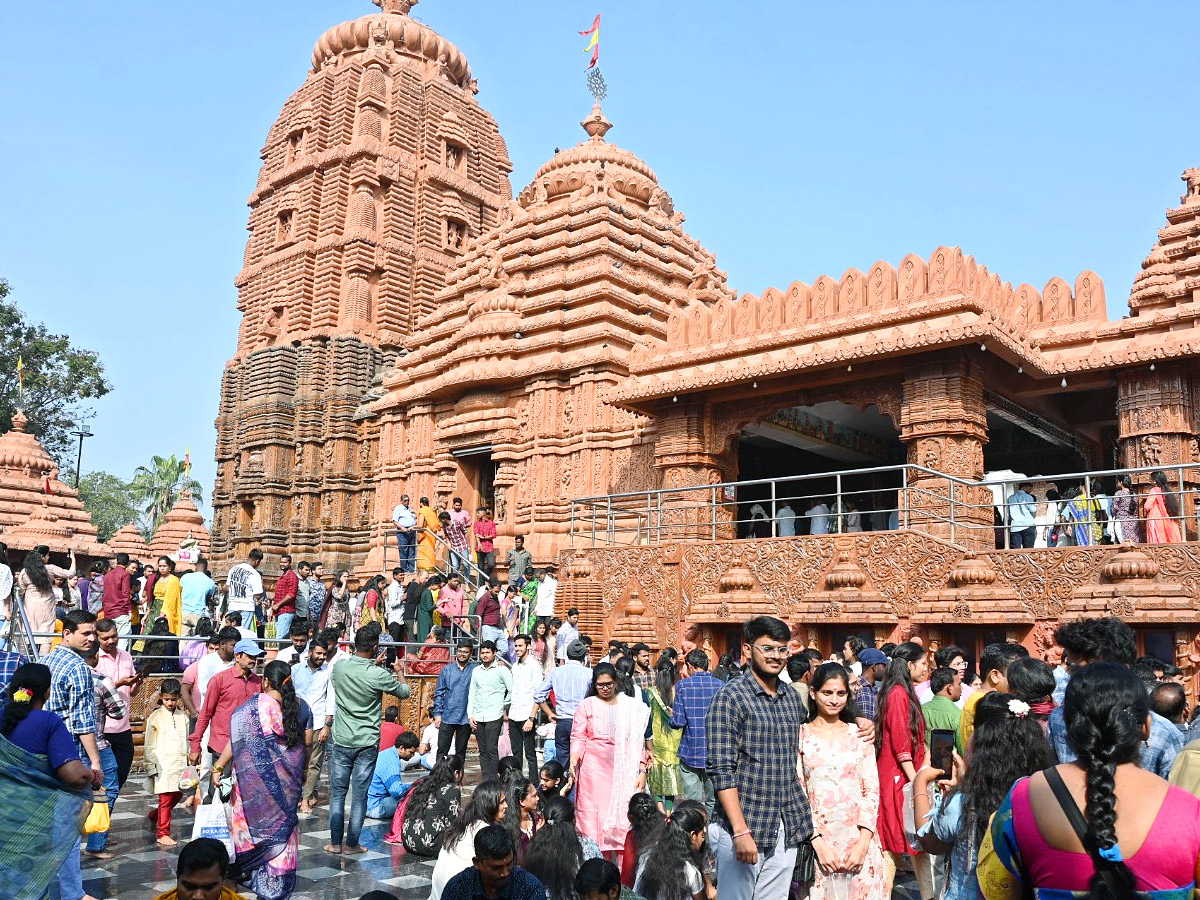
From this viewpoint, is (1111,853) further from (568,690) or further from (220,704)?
(568,690)

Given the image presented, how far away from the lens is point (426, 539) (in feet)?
58.9

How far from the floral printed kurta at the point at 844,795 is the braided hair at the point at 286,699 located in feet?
9.43

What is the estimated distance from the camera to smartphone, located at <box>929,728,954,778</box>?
14.8 ft

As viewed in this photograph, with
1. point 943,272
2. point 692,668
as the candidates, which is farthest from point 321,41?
point 692,668

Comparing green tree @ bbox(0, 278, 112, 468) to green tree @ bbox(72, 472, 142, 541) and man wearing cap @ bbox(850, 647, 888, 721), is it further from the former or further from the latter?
man wearing cap @ bbox(850, 647, 888, 721)

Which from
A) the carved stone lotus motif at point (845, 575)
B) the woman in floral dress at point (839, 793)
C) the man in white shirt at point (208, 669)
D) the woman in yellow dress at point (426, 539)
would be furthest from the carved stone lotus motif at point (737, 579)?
the woman in floral dress at point (839, 793)

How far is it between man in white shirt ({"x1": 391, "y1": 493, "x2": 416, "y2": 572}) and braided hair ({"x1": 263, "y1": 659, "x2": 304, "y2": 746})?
11.1 metres

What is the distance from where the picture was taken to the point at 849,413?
1803 cm

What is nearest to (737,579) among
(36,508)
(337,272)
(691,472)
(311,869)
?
(691,472)

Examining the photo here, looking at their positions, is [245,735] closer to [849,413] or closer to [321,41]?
[849,413]

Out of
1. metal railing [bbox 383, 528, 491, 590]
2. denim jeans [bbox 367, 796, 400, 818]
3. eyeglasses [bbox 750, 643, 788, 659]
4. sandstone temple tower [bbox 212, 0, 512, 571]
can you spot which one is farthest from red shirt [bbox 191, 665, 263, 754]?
sandstone temple tower [bbox 212, 0, 512, 571]

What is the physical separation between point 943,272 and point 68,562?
23893 mm

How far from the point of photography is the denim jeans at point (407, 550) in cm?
1777

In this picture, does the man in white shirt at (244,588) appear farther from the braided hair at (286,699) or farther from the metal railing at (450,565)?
the braided hair at (286,699)
